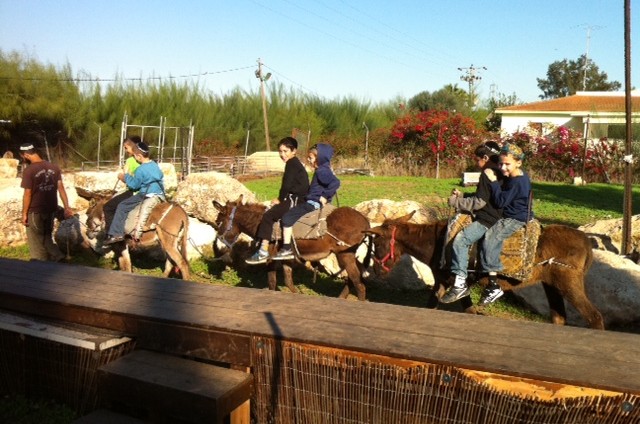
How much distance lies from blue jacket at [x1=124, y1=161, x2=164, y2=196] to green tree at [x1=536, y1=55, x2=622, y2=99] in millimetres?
64246

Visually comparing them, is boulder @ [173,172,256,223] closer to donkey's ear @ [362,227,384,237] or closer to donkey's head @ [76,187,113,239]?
donkey's head @ [76,187,113,239]

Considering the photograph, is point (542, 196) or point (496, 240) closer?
point (496, 240)

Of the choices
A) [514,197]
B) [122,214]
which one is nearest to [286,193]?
Result: [122,214]

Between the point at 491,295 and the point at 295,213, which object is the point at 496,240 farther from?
the point at 295,213

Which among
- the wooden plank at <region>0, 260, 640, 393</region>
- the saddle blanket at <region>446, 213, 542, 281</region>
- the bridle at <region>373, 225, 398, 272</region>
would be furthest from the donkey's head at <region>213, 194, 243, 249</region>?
the saddle blanket at <region>446, 213, 542, 281</region>

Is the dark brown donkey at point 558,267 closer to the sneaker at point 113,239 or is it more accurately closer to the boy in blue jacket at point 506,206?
the boy in blue jacket at point 506,206

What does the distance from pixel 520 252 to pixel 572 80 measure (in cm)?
7037

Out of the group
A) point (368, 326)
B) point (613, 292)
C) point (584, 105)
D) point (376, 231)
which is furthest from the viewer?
point (584, 105)

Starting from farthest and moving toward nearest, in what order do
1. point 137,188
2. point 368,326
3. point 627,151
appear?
point 627,151, point 137,188, point 368,326

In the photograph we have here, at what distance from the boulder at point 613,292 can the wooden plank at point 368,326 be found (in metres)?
4.40

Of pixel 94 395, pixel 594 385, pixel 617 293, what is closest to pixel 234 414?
pixel 94 395

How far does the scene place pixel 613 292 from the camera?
725 centimetres

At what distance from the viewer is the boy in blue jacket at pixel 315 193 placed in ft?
26.7

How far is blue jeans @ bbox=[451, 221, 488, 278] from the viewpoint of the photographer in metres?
6.32
